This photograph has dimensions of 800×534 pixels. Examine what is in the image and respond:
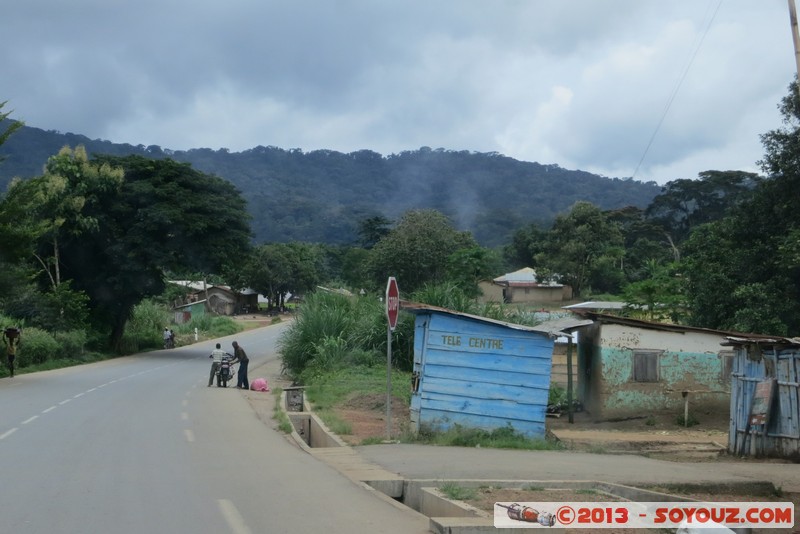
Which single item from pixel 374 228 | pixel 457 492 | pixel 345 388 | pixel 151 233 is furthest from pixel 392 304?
pixel 374 228

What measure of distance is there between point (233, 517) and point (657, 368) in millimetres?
15379

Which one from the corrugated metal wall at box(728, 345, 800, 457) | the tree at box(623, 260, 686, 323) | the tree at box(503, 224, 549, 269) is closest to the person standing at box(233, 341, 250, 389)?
the corrugated metal wall at box(728, 345, 800, 457)

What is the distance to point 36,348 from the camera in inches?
1473

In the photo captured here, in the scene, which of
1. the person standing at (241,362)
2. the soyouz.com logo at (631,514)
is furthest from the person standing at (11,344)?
the soyouz.com logo at (631,514)

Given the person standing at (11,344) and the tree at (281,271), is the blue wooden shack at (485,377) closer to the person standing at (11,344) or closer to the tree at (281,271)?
the person standing at (11,344)

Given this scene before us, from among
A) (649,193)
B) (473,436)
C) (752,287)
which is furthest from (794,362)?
(649,193)

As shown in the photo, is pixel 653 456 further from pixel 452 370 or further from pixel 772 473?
pixel 452 370

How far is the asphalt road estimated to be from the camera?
8484mm

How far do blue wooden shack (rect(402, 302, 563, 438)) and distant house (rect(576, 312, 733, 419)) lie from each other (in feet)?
19.1

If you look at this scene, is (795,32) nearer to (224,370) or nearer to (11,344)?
(224,370)

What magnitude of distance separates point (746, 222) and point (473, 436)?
1602 centimetres

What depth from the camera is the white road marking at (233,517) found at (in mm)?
8153

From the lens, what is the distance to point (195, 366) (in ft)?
134

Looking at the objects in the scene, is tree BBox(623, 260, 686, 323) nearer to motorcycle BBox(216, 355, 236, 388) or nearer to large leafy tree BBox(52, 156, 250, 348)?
motorcycle BBox(216, 355, 236, 388)
